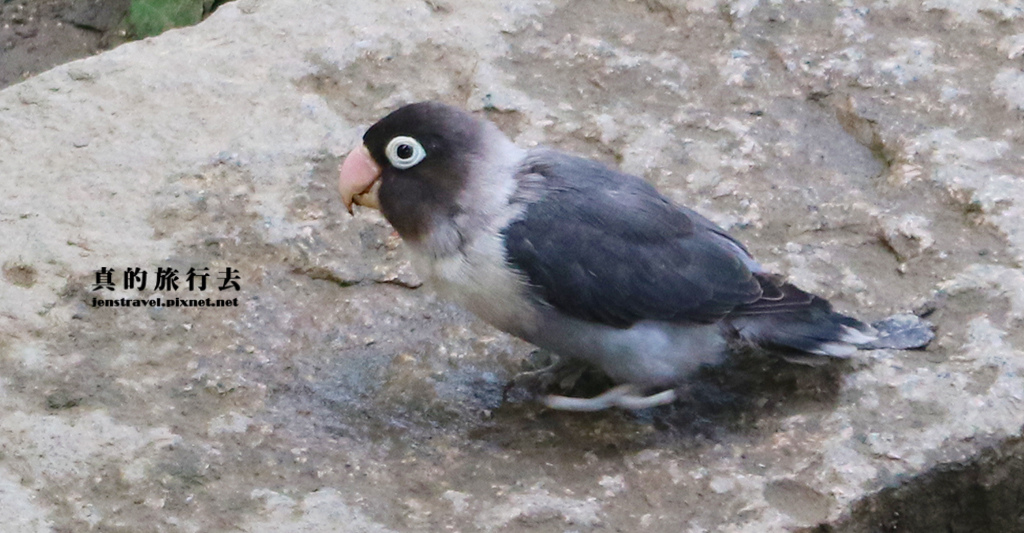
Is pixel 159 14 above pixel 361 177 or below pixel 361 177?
below

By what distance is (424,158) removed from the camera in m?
3.19

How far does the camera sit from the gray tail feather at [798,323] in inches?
127

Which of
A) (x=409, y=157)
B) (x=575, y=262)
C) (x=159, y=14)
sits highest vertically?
(x=409, y=157)

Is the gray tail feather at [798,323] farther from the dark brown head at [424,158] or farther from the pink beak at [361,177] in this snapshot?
the pink beak at [361,177]

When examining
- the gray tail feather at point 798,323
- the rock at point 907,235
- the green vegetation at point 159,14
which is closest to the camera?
the gray tail feather at point 798,323

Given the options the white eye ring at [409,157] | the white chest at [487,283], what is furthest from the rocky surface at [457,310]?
the white eye ring at [409,157]

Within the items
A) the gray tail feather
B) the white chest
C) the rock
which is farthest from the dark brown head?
the rock

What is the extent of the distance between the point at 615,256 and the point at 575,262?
11 cm

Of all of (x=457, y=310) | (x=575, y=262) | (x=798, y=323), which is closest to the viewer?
(x=575, y=262)

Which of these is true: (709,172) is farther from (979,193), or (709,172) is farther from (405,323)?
(405,323)

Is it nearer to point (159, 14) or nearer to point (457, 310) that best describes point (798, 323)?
point (457, 310)

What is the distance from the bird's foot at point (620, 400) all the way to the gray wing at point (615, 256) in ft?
0.80

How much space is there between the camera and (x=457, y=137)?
3.20m

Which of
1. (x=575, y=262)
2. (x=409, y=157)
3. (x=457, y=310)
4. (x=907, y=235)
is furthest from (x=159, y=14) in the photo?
(x=907, y=235)
